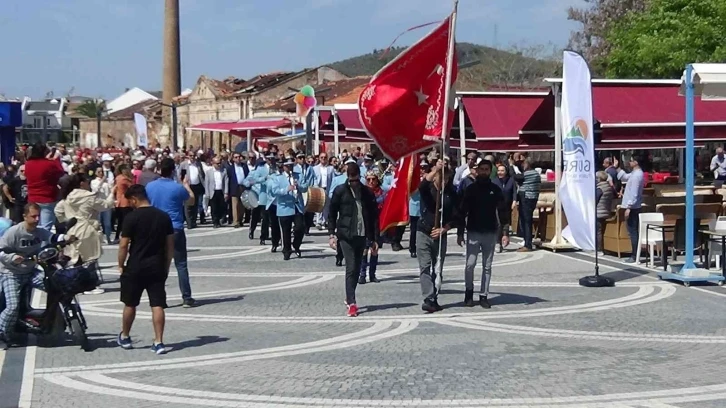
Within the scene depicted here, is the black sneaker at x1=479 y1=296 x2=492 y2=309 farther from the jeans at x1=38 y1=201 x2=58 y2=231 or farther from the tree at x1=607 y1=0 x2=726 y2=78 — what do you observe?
the tree at x1=607 y1=0 x2=726 y2=78

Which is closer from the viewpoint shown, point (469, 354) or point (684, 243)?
point (469, 354)

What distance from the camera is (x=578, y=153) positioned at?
616 inches

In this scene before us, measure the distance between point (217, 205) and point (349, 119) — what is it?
862 centimetres

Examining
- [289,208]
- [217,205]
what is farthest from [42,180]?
[217,205]

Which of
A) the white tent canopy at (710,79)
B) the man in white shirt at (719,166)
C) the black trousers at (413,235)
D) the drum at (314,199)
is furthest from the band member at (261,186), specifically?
the man in white shirt at (719,166)

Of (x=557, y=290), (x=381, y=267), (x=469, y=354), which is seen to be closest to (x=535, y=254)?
(x=381, y=267)

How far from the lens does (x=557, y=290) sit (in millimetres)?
14695

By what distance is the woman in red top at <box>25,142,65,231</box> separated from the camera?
53.7 ft

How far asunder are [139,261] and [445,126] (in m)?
4.02

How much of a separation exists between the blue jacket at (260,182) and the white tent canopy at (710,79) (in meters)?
7.94

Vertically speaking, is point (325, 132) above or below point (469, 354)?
above

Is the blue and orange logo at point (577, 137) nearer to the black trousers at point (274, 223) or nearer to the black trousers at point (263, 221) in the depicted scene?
the black trousers at point (274, 223)

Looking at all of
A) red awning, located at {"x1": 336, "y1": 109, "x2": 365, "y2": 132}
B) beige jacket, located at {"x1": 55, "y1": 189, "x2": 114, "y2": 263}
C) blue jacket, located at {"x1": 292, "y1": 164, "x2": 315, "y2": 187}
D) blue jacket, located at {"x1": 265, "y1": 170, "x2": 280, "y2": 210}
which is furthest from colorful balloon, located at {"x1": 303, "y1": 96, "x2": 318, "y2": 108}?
beige jacket, located at {"x1": 55, "y1": 189, "x2": 114, "y2": 263}

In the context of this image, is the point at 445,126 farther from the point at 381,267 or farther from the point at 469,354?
the point at 381,267
